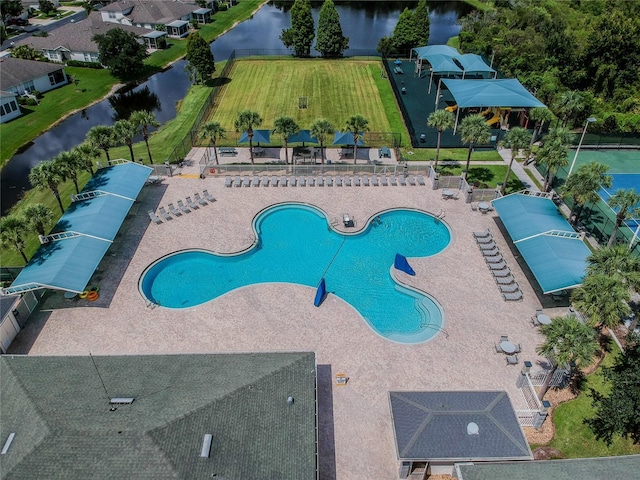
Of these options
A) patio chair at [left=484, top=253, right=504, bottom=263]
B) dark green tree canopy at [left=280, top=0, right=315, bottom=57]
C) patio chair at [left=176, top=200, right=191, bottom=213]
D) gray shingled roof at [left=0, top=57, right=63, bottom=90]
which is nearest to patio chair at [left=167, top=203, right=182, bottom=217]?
patio chair at [left=176, top=200, right=191, bottom=213]

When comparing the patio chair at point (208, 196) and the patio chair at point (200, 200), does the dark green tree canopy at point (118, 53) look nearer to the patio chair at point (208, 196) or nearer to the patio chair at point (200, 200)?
the patio chair at point (208, 196)

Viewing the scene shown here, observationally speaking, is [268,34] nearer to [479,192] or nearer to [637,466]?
[479,192]

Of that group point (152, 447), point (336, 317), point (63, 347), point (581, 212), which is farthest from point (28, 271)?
point (581, 212)

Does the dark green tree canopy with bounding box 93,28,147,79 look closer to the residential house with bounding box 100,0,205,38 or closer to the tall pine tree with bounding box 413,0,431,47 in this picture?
the residential house with bounding box 100,0,205,38

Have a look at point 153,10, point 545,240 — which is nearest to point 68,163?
point 545,240

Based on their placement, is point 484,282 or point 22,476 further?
point 484,282

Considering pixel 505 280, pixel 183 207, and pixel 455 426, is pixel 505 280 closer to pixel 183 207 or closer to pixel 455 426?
pixel 455 426
